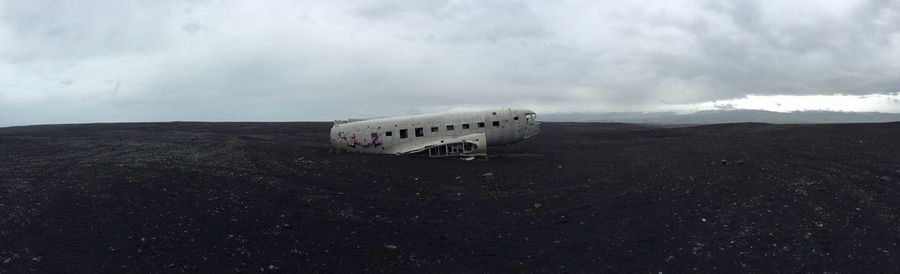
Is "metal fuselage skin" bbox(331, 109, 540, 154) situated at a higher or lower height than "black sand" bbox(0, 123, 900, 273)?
higher

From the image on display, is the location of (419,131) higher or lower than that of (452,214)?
higher

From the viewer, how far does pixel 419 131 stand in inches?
1237

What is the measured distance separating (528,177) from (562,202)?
5.08 m

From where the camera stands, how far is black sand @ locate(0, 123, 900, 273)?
13.0 m

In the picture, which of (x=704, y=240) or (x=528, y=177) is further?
(x=528, y=177)

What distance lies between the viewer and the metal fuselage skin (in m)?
31.3

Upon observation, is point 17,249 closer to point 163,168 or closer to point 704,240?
point 163,168

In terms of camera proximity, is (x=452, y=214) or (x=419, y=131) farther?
(x=419, y=131)

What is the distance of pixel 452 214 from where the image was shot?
58.6 feet

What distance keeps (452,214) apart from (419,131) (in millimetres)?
14077

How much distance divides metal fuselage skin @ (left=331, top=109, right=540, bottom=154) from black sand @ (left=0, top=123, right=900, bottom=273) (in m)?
3.52

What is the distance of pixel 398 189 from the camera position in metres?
21.4

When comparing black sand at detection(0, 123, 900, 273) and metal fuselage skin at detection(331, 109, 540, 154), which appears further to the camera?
metal fuselage skin at detection(331, 109, 540, 154)

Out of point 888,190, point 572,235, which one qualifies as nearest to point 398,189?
point 572,235
